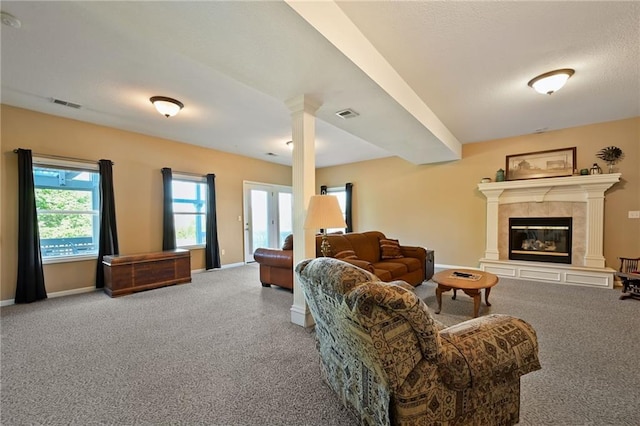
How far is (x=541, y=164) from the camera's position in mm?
5039

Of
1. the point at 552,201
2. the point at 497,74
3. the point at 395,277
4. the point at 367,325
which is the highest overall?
the point at 497,74

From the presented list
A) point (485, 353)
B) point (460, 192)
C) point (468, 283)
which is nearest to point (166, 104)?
point (485, 353)

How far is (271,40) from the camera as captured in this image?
194 centimetres

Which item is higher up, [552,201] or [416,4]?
[416,4]

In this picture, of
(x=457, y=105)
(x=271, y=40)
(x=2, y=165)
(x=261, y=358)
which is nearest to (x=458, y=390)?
(x=261, y=358)

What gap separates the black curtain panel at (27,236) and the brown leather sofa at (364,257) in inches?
119

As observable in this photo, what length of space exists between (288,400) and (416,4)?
9.76 feet

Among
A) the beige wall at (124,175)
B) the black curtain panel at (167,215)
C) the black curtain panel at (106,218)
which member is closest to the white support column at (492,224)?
the beige wall at (124,175)

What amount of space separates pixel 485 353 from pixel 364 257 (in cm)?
306

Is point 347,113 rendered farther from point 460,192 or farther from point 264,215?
point 264,215

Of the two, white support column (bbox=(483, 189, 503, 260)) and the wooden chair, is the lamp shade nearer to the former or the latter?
the wooden chair

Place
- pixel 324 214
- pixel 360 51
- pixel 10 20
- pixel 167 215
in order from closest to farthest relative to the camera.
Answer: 1. pixel 10 20
2. pixel 360 51
3. pixel 324 214
4. pixel 167 215

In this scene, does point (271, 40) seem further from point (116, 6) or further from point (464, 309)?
point (464, 309)

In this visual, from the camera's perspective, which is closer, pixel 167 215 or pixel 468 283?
pixel 468 283
